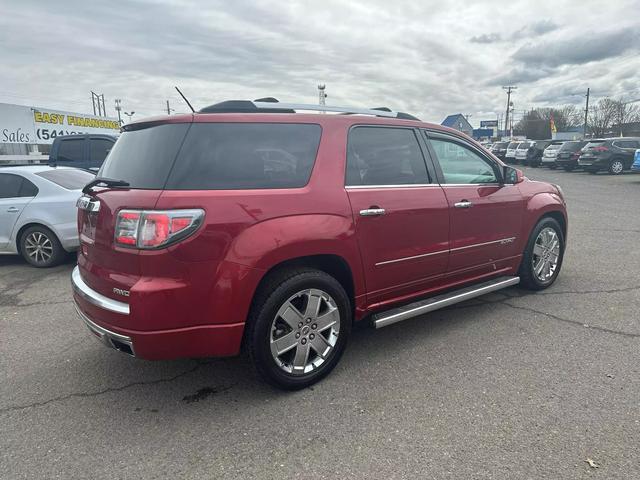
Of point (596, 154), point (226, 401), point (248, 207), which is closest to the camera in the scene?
point (248, 207)

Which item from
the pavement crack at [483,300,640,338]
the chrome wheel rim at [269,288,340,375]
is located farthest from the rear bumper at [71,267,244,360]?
the pavement crack at [483,300,640,338]

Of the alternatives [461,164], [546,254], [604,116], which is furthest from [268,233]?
[604,116]

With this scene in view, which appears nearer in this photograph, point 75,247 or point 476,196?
point 476,196

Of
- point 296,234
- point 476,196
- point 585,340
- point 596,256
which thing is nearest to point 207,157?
point 296,234

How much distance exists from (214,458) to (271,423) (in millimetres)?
410

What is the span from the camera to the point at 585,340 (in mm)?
3689

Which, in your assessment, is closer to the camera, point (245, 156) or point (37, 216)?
point (245, 156)

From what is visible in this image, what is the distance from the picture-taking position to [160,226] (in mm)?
2514

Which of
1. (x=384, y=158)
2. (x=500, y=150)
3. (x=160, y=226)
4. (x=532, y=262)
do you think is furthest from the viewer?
(x=500, y=150)

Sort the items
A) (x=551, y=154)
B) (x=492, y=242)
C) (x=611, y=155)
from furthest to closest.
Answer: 1. (x=551, y=154)
2. (x=611, y=155)
3. (x=492, y=242)

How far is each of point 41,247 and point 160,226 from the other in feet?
16.4

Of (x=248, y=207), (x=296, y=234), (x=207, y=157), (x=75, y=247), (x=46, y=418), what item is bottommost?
(x=46, y=418)

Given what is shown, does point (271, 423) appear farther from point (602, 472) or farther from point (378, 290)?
point (602, 472)

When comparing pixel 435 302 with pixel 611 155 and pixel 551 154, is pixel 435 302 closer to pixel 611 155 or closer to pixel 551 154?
pixel 611 155
